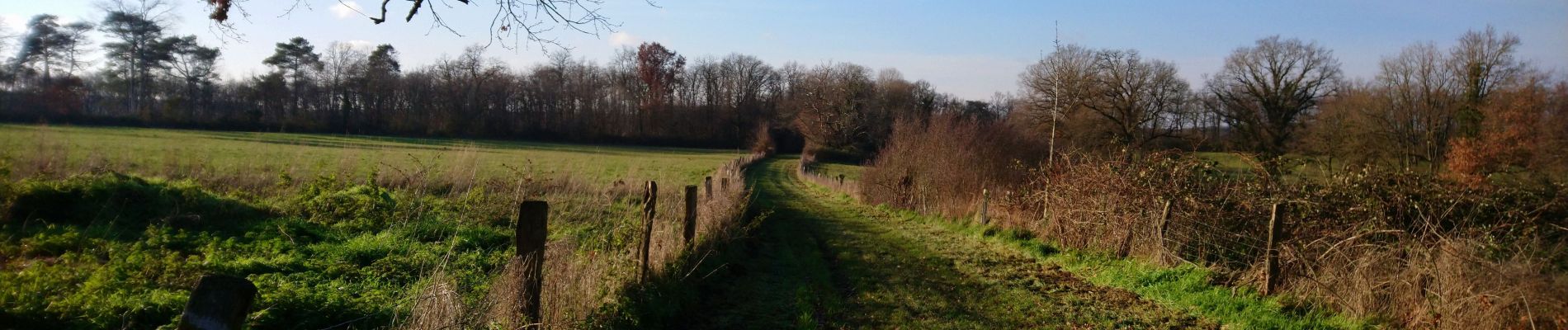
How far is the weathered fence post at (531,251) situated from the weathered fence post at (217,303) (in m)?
2.66

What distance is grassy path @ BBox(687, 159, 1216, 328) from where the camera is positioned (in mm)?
6824

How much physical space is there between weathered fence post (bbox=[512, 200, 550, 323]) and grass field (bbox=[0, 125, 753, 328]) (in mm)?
196

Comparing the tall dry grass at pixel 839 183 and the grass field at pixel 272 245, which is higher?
the grass field at pixel 272 245

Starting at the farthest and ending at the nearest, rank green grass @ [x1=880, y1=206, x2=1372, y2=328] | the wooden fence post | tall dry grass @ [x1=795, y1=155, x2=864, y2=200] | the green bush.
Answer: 1. tall dry grass @ [x1=795, y1=155, x2=864, y2=200]
2. the green bush
3. the wooden fence post
4. green grass @ [x1=880, y1=206, x2=1372, y2=328]

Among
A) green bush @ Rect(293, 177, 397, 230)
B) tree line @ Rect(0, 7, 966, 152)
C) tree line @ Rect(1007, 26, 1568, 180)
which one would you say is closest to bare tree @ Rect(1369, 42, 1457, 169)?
tree line @ Rect(1007, 26, 1568, 180)

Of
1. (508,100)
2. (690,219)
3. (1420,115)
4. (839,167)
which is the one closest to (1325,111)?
(1420,115)

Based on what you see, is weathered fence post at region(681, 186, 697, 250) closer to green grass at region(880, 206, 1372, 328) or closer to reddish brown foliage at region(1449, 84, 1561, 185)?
green grass at region(880, 206, 1372, 328)

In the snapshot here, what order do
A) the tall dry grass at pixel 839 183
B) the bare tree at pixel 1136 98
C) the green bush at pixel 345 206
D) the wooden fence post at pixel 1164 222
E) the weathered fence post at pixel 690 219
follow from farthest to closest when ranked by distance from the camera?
the bare tree at pixel 1136 98 → the tall dry grass at pixel 839 183 → the green bush at pixel 345 206 → the wooden fence post at pixel 1164 222 → the weathered fence post at pixel 690 219

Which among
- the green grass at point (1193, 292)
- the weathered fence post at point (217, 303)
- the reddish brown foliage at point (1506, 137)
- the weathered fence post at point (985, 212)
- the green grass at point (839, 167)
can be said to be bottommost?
the green grass at point (839, 167)

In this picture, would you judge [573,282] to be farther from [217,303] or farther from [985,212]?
[985,212]

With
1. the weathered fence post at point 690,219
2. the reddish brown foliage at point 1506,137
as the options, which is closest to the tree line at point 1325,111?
the reddish brown foliage at point 1506,137

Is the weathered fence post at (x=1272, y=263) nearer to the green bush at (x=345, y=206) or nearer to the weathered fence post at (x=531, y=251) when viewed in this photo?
the weathered fence post at (x=531, y=251)

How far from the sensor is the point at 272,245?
7.32 metres

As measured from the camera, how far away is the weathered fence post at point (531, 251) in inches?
180
